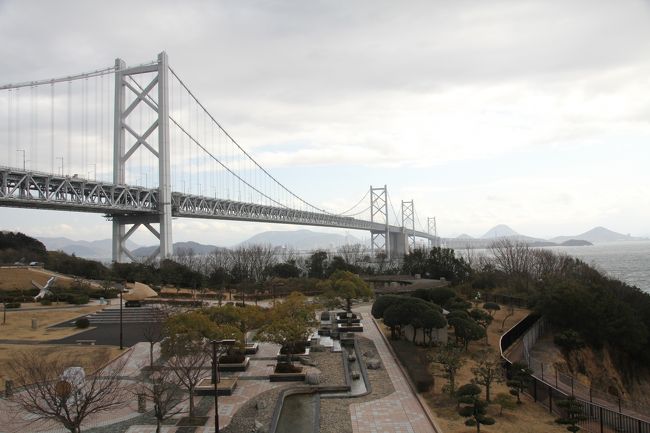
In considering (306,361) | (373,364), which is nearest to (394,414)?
(373,364)

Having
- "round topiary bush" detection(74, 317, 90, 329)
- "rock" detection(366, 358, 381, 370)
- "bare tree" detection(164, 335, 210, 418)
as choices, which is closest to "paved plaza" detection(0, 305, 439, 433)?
"rock" detection(366, 358, 381, 370)

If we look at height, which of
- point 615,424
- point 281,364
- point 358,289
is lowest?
point 615,424

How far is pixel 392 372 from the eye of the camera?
1433 centimetres

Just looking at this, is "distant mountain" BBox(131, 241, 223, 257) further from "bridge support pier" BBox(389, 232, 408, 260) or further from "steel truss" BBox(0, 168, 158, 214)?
"bridge support pier" BBox(389, 232, 408, 260)

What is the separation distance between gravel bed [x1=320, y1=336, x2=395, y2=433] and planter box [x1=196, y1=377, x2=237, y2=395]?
241 centimetres

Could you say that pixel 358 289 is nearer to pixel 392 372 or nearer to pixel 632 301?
pixel 392 372

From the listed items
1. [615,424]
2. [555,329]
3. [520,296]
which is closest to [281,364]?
[615,424]

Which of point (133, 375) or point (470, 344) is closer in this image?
point (133, 375)

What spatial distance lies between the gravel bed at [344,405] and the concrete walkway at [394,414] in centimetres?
15

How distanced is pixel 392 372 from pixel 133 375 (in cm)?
739

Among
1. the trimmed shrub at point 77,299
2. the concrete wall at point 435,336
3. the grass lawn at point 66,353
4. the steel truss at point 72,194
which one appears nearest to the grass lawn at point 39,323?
the trimmed shrub at point 77,299

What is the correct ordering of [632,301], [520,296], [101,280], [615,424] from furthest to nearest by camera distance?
1. [101,280]
2. [520,296]
3. [632,301]
4. [615,424]

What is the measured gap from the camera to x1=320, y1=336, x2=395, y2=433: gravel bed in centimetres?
1012

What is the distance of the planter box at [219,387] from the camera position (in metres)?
12.4
